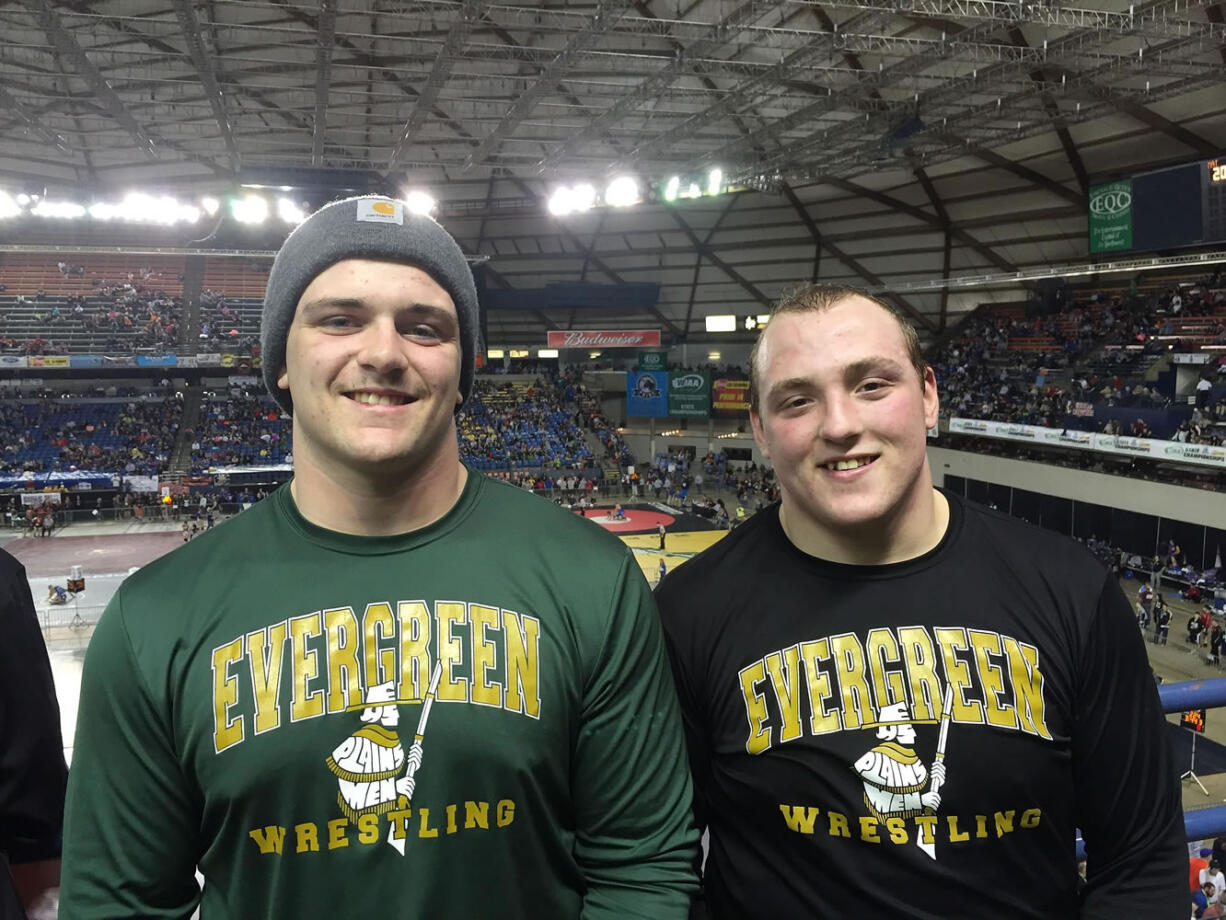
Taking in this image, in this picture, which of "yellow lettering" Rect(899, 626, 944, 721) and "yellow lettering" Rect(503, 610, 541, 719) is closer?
"yellow lettering" Rect(503, 610, 541, 719)

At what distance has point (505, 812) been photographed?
1536 millimetres

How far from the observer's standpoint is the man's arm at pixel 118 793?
4.92 feet

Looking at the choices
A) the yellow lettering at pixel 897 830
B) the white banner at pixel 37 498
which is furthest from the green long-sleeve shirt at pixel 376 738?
the white banner at pixel 37 498

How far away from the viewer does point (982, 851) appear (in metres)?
1.72

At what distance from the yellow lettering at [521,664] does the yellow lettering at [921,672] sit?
813 mm

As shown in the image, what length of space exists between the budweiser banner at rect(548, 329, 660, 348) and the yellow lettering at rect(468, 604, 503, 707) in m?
38.8

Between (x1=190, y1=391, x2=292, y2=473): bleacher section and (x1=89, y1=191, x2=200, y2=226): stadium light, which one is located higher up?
(x1=89, y1=191, x2=200, y2=226): stadium light

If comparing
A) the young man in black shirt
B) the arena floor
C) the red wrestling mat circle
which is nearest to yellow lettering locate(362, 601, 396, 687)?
the young man in black shirt

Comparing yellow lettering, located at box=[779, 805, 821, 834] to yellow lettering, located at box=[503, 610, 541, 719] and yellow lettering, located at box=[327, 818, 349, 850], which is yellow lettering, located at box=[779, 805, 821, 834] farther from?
yellow lettering, located at box=[327, 818, 349, 850]

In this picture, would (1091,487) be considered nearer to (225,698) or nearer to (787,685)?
(787,685)

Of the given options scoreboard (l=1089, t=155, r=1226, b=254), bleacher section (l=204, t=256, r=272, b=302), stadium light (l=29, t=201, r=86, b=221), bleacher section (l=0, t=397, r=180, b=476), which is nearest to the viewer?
scoreboard (l=1089, t=155, r=1226, b=254)

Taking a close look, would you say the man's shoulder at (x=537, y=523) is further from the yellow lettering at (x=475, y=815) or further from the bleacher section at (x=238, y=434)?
the bleacher section at (x=238, y=434)

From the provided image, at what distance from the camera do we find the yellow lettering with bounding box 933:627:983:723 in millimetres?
1762

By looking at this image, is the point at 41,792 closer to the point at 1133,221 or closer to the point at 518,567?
the point at 518,567
